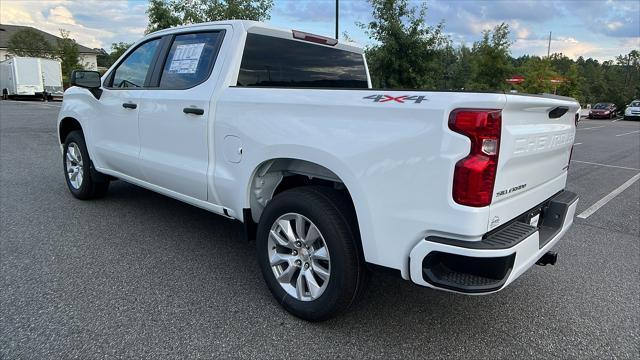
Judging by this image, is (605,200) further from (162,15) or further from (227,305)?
(162,15)

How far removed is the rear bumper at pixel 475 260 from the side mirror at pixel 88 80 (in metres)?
3.90

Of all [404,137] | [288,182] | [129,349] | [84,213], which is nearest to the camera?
[404,137]

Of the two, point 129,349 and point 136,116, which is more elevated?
point 136,116

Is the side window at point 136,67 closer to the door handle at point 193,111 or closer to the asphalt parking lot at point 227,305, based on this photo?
the door handle at point 193,111

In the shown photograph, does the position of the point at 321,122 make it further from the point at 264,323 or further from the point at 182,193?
the point at 182,193

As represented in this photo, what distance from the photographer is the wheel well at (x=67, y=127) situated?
5.54m

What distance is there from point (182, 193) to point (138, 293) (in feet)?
3.07

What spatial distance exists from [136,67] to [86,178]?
163cm

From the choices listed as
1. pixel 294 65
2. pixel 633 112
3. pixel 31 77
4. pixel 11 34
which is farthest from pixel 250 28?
pixel 11 34

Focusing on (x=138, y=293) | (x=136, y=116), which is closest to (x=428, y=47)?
(x=136, y=116)

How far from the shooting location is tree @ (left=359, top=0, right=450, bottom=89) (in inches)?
611

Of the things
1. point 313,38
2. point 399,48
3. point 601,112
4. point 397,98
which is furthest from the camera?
point 601,112

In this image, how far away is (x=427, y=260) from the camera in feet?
7.54

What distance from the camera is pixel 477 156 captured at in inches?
84.2
